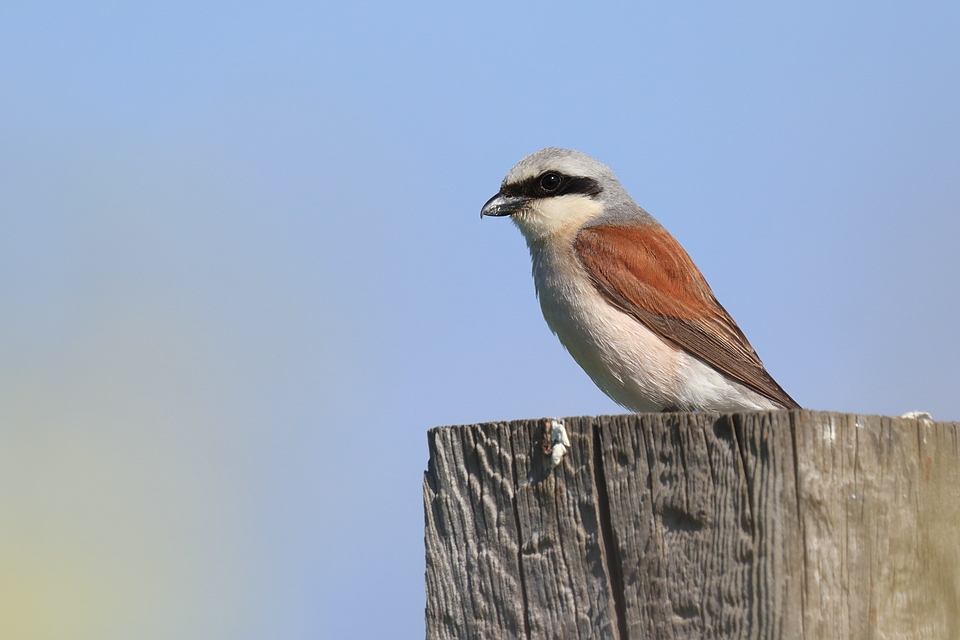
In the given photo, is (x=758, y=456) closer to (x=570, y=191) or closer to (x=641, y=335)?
(x=641, y=335)

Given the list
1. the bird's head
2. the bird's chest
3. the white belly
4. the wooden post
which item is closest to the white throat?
the bird's head

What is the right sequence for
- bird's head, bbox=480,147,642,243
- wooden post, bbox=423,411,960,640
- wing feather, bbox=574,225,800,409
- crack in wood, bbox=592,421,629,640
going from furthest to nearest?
bird's head, bbox=480,147,642,243
wing feather, bbox=574,225,800,409
crack in wood, bbox=592,421,629,640
wooden post, bbox=423,411,960,640

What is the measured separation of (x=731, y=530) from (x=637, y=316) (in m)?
3.11

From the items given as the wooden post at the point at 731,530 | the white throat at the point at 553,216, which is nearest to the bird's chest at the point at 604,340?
the white throat at the point at 553,216

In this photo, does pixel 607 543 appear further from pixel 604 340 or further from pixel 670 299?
pixel 670 299

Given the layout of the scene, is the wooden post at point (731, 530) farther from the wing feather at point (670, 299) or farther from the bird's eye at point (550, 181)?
the bird's eye at point (550, 181)

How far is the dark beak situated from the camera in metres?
6.32

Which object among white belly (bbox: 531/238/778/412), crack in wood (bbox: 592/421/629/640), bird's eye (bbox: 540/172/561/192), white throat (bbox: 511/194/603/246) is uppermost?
bird's eye (bbox: 540/172/561/192)

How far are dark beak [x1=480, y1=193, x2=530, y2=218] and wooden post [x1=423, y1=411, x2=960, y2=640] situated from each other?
374 centimetres

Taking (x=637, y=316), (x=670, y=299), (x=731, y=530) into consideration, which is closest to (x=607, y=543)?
(x=731, y=530)

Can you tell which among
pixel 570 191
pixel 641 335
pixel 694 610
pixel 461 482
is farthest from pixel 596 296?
pixel 694 610

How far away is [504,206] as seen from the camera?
6344 mm

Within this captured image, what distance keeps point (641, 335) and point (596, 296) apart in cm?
35

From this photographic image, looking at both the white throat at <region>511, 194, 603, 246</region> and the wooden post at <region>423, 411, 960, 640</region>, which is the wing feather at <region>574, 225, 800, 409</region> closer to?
the white throat at <region>511, 194, 603, 246</region>
